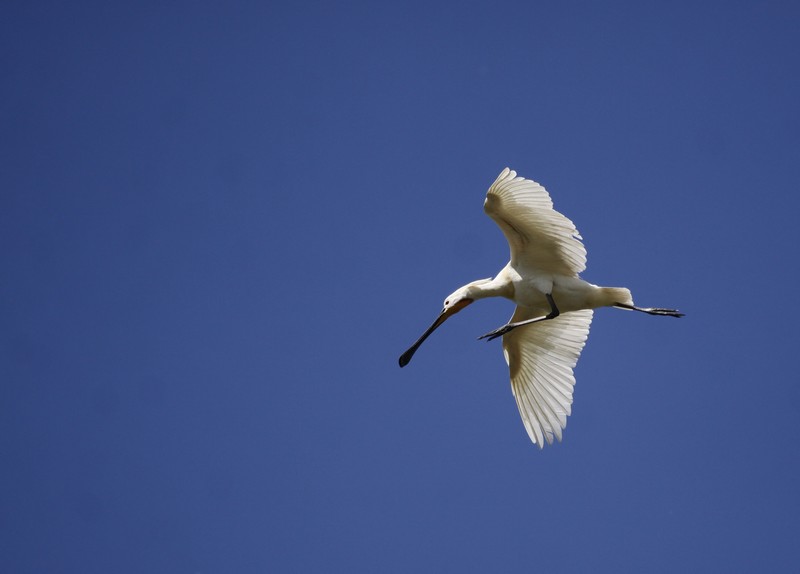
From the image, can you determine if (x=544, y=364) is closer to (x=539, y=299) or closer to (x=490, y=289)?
(x=539, y=299)

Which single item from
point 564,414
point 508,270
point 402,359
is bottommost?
point 564,414

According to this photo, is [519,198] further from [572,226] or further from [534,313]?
[534,313]

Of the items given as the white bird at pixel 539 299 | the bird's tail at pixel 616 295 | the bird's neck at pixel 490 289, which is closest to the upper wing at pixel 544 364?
the white bird at pixel 539 299

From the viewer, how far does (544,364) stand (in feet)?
49.0

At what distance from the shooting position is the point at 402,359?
14859mm

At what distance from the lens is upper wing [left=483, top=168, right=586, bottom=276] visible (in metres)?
12.7

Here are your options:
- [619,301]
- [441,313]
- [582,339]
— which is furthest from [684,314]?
[441,313]

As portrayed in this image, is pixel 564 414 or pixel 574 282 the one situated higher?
pixel 574 282

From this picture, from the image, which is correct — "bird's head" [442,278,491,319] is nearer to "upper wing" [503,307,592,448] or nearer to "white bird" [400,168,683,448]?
"white bird" [400,168,683,448]

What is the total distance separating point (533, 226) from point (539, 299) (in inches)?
43.5

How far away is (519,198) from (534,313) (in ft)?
8.09

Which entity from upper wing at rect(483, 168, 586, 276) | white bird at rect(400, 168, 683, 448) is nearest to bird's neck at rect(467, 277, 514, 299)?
white bird at rect(400, 168, 683, 448)

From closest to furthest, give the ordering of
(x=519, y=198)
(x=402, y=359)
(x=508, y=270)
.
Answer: (x=519, y=198) → (x=508, y=270) → (x=402, y=359)

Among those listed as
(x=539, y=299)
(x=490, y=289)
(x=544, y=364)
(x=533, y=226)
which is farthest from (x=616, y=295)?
(x=544, y=364)
